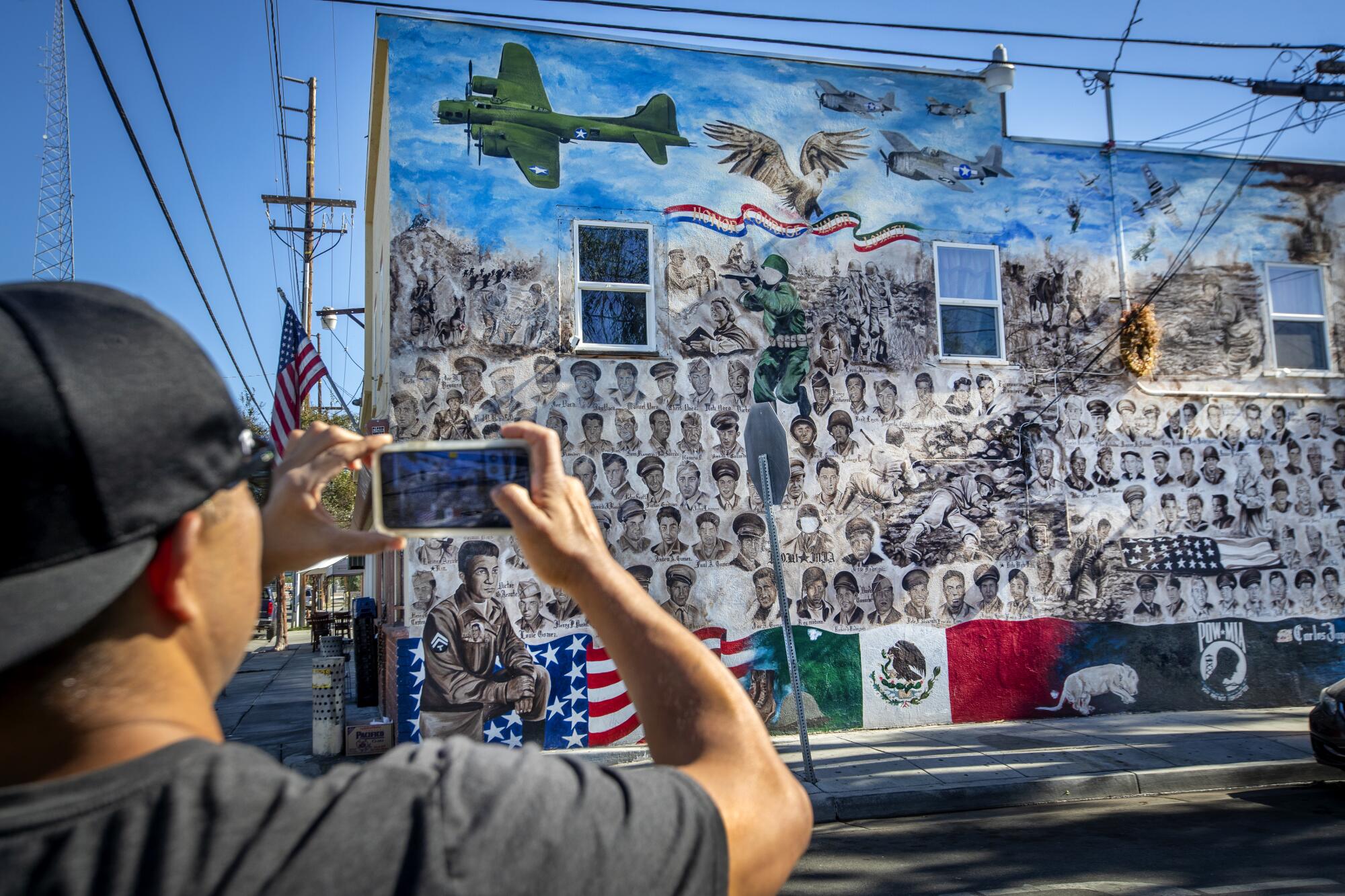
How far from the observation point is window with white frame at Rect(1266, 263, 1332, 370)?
539 inches

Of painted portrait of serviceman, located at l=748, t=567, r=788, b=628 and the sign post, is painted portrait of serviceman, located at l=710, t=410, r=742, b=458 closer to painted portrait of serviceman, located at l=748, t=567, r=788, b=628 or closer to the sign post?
painted portrait of serviceman, located at l=748, t=567, r=788, b=628

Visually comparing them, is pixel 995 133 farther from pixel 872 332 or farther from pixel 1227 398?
pixel 1227 398

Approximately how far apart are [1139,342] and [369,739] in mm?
10708

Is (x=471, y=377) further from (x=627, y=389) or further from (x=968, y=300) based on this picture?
(x=968, y=300)

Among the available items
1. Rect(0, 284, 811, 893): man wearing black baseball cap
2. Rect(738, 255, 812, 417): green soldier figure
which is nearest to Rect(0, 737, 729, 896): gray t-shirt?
Rect(0, 284, 811, 893): man wearing black baseball cap

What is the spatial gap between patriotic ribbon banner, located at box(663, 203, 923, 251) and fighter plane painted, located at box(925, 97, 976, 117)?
160 cm

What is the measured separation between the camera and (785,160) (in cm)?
1224

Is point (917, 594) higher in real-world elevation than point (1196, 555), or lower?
lower

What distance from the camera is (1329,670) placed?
43.2 ft

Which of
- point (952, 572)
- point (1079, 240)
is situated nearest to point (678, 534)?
point (952, 572)

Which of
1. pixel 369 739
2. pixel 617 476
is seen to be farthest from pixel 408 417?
pixel 369 739

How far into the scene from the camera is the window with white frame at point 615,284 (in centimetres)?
1137

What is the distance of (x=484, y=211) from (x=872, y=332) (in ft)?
16.1
